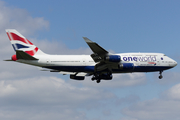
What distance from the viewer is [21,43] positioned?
166 feet

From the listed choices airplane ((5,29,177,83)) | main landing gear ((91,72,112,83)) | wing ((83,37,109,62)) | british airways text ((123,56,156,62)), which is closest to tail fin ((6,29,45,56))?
airplane ((5,29,177,83))

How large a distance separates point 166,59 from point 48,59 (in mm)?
22348

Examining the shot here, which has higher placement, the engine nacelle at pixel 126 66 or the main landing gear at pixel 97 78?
the engine nacelle at pixel 126 66

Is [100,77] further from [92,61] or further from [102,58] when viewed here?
[102,58]

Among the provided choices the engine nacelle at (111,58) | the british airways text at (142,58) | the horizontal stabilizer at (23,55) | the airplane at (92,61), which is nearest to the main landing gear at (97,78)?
the airplane at (92,61)

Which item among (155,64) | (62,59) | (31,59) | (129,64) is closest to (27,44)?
(31,59)

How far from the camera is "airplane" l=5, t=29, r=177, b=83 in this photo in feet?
155

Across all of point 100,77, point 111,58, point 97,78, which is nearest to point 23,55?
point 111,58

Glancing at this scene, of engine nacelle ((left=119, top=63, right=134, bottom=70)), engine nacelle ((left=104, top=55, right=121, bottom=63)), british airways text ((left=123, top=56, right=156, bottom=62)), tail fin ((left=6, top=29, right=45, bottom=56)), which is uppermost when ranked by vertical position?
tail fin ((left=6, top=29, right=45, bottom=56))

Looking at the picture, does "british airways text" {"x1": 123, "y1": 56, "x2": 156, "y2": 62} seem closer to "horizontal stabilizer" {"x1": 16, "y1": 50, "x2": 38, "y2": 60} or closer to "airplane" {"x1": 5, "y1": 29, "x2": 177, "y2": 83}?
"airplane" {"x1": 5, "y1": 29, "x2": 177, "y2": 83}

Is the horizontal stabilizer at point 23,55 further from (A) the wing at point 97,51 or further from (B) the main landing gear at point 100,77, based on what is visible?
(B) the main landing gear at point 100,77

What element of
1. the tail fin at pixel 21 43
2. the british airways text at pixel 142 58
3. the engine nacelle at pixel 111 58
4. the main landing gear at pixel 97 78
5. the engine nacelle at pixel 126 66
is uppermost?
the tail fin at pixel 21 43

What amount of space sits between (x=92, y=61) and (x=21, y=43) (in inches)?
506

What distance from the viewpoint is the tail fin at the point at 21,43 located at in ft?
165
